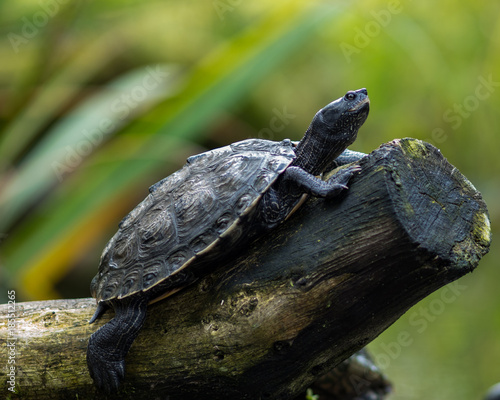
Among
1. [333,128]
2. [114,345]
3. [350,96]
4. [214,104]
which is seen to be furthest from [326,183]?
[214,104]

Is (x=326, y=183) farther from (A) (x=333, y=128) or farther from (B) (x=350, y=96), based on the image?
(B) (x=350, y=96)

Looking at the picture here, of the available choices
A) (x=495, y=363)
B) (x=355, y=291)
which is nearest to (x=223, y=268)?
(x=355, y=291)

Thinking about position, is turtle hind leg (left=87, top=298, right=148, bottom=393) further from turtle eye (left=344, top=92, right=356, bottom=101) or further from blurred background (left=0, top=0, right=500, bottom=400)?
blurred background (left=0, top=0, right=500, bottom=400)

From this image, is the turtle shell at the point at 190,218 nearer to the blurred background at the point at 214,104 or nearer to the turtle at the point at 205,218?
the turtle at the point at 205,218

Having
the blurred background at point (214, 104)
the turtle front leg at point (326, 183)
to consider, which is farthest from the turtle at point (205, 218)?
the blurred background at point (214, 104)

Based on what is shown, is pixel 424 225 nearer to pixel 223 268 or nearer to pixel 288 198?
pixel 288 198

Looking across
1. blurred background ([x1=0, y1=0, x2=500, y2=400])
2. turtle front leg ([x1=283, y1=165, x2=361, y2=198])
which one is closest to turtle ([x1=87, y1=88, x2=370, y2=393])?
turtle front leg ([x1=283, y1=165, x2=361, y2=198])

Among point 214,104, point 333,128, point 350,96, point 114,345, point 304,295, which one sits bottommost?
point 114,345
